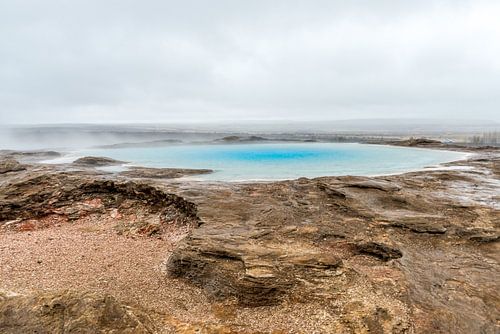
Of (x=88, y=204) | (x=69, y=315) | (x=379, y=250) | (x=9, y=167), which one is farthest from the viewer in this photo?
(x=9, y=167)

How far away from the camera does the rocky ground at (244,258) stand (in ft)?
23.0

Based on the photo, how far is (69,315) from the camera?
21.5ft

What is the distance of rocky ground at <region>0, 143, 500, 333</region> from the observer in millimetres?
6996

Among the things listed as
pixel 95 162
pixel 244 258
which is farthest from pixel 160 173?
pixel 244 258

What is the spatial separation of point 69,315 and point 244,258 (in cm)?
374

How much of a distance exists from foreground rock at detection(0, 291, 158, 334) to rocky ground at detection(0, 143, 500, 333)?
0.06 feet

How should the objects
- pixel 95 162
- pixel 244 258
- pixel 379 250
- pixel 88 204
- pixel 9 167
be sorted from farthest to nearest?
pixel 95 162
pixel 9 167
pixel 88 204
pixel 379 250
pixel 244 258

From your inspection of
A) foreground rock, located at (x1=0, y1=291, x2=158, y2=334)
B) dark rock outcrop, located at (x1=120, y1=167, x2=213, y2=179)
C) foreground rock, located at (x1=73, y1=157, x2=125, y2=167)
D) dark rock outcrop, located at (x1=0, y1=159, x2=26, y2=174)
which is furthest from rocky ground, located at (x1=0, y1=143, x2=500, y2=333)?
foreground rock, located at (x1=73, y1=157, x2=125, y2=167)

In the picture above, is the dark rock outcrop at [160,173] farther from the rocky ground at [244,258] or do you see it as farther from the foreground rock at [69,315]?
the foreground rock at [69,315]

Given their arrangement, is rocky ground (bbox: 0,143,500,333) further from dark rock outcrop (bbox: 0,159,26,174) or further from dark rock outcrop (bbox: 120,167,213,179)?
dark rock outcrop (bbox: 0,159,26,174)

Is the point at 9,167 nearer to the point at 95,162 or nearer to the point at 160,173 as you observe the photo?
the point at 95,162

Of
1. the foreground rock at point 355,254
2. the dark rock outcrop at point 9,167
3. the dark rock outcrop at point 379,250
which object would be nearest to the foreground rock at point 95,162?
the dark rock outcrop at point 9,167

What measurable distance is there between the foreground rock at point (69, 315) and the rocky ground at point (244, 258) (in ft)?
0.06

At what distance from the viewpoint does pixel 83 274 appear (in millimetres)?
8742
